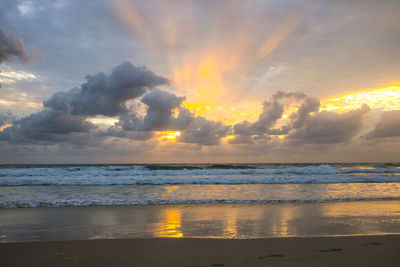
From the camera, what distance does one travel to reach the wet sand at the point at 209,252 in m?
4.80

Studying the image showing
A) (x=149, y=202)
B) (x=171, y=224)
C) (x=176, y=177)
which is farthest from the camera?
(x=176, y=177)

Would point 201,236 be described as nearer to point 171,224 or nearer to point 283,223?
point 171,224

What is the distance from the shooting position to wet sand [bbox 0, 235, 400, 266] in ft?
15.7

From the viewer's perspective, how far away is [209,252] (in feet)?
17.4

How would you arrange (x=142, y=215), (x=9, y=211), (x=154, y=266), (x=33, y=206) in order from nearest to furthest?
(x=154, y=266), (x=142, y=215), (x=9, y=211), (x=33, y=206)

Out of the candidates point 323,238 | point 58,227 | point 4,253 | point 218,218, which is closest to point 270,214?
point 218,218

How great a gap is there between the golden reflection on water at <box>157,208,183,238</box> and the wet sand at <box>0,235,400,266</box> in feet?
1.87

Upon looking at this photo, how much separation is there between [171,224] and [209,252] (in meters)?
2.75

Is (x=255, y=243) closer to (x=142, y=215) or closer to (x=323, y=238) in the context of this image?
(x=323, y=238)

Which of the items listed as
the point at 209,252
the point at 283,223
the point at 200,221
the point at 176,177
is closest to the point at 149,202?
the point at 200,221

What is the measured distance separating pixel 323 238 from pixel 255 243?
183 centimetres

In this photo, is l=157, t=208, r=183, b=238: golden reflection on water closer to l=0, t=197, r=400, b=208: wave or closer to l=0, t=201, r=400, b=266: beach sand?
l=0, t=201, r=400, b=266: beach sand

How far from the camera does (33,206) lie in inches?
424

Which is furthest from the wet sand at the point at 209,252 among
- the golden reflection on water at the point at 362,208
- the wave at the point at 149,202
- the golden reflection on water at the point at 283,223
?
the wave at the point at 149,202
